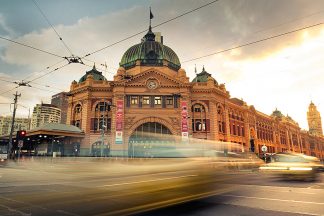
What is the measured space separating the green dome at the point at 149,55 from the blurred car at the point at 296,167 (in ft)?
125

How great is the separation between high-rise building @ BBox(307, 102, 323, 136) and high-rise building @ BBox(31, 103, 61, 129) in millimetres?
178894

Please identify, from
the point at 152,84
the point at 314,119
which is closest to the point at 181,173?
the point at 152,84

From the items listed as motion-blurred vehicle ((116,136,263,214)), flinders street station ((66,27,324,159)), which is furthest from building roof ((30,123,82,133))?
motion-blurred vehicle ((116,136,263,214))

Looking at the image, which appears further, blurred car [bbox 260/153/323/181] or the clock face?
the clock face

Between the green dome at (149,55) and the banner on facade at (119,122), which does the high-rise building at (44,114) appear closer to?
the green dome at (149,55)

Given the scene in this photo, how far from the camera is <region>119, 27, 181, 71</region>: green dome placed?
4953 centimetres

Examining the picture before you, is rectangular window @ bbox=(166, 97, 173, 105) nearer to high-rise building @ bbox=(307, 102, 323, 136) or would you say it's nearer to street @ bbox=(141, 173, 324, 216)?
street @ bbox=(141, 173, 324, 216)

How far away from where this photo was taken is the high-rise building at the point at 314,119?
168 meters

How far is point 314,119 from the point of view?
168875mm

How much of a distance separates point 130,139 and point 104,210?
117ft

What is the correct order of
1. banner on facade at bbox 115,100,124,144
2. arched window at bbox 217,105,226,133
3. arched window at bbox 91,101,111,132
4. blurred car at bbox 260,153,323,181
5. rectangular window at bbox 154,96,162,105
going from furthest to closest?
arched window at bbox 217,105,226,133
arched window at bbox 91,101,111,132
rectangular window at bbox 154,96,162,105
banner on facade at bbox 115,100,124,144
blurred car at bbox 260,153,323,181

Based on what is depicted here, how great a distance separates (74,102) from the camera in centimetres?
4847

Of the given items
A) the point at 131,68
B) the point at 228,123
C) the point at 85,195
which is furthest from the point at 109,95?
the point at 85,195

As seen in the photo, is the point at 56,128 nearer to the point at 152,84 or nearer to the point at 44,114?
the point at 152,84
